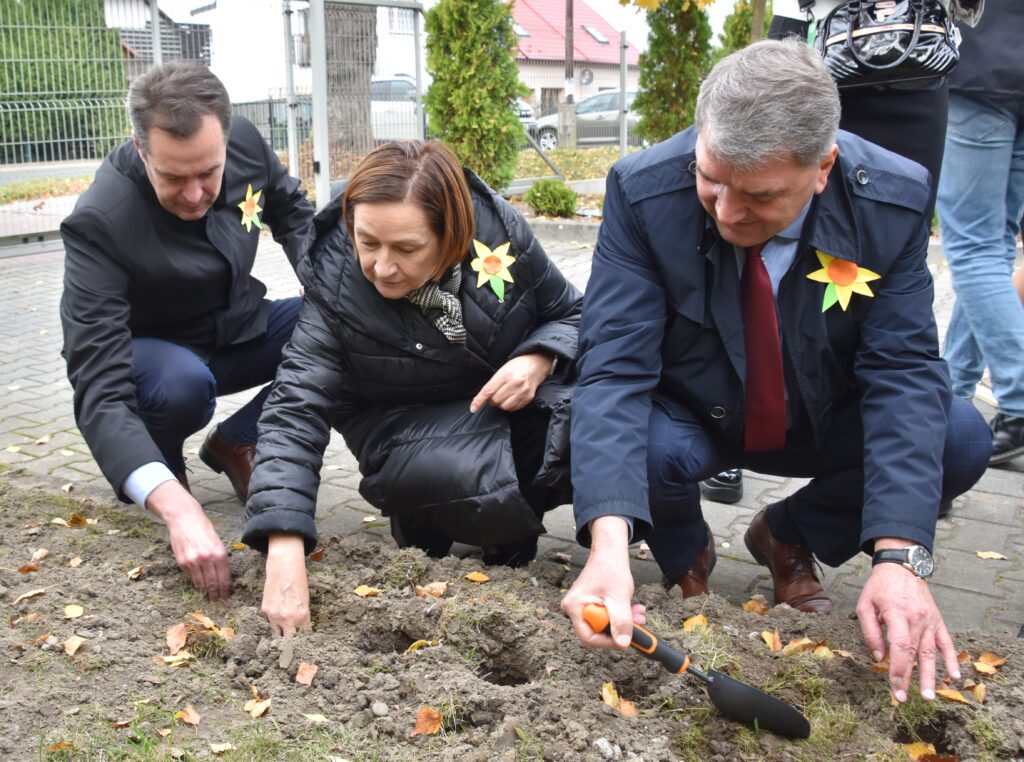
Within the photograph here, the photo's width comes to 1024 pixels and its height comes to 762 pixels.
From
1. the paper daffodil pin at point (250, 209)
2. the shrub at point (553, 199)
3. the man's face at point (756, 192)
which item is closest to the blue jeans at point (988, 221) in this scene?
the man's face at point (756, 192)

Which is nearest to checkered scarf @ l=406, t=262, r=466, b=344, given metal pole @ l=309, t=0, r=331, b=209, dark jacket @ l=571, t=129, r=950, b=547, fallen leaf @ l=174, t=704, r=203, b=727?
dark jacket @ l=571, t=129, r=950, b=547

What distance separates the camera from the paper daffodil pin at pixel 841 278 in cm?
263

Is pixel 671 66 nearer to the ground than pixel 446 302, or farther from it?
farther from it

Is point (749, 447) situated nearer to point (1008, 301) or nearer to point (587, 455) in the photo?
point (587, 455)

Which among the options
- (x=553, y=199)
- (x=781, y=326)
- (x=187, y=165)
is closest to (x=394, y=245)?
(x=187, y=165)

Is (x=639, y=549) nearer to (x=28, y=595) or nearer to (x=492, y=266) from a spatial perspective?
(x=492, y=266)

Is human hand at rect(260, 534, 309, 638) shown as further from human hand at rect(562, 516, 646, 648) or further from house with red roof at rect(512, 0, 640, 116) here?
house with red roof at rect(512, 0, 640, 116)

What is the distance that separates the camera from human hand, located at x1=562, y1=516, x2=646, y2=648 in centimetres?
214

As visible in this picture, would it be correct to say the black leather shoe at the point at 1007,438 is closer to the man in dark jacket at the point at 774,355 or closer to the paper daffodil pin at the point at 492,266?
the man in dark jacket at the point at 774,355

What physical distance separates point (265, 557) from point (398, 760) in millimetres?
982

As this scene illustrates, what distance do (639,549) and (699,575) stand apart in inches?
19.5

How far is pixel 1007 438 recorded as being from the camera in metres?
4.20

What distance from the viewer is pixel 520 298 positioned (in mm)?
3258

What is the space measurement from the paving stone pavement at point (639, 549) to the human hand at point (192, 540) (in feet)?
2.42
